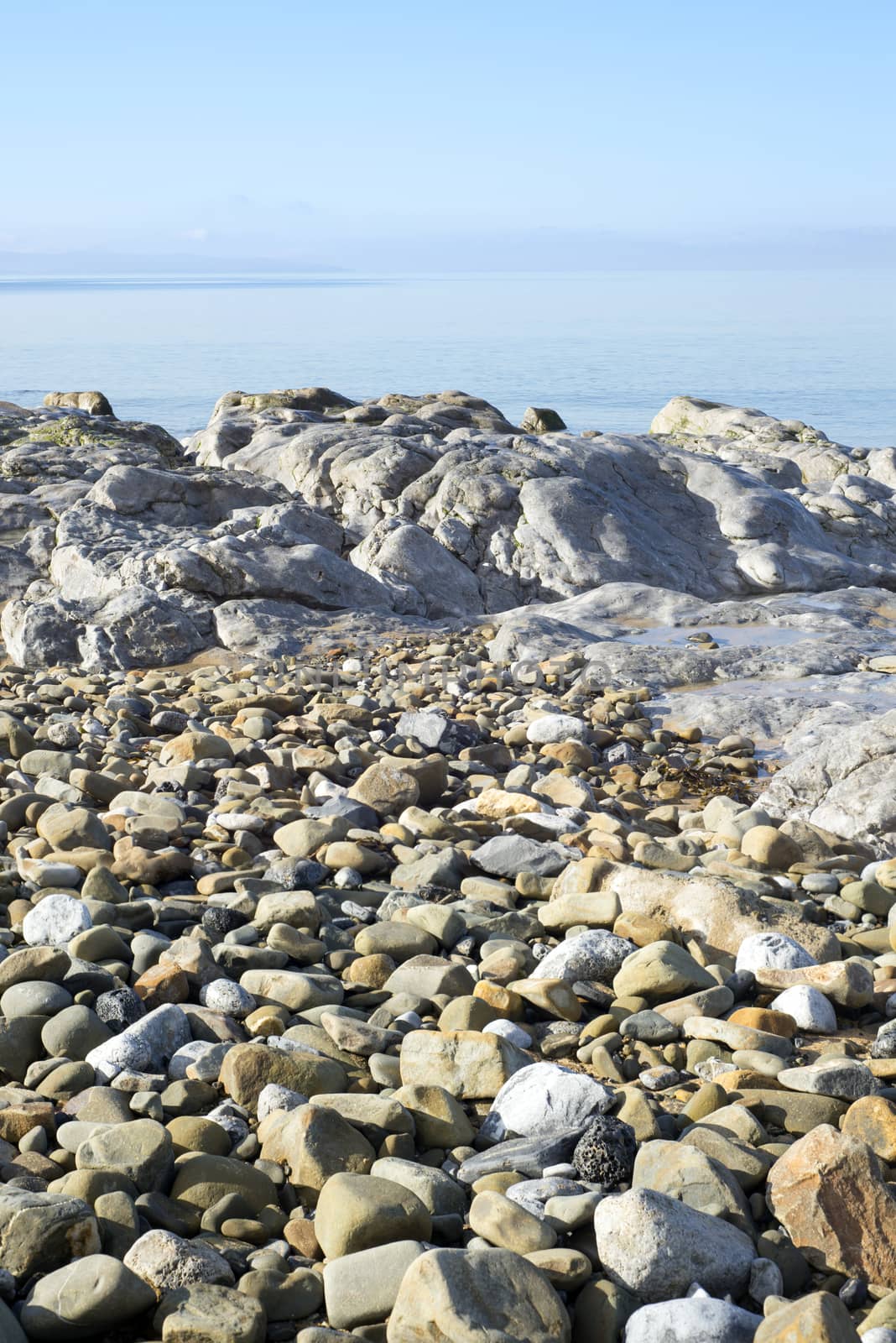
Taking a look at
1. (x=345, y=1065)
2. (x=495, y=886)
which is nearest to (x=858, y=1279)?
(x=345, y=1065)

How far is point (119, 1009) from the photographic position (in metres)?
3.06

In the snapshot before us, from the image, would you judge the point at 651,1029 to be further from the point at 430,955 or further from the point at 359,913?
the point at 359,913

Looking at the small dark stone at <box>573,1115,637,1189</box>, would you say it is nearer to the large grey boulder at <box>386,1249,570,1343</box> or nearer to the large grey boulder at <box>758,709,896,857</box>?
the large grey boulder at <box>386,1249,570,1343</box>

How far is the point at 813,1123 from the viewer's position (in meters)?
2.65

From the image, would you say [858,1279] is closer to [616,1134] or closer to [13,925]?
[616,1134]

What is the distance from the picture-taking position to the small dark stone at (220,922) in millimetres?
3664

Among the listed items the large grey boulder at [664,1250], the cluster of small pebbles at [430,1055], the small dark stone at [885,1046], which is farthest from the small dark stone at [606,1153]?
the small dark stone at [885,1046]

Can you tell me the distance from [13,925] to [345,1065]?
1.36m

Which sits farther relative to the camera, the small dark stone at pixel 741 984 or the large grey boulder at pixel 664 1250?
the small dark stone at pixel 741 984

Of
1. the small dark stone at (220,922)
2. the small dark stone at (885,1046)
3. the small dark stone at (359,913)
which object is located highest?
the small dark stone at (885,1046)

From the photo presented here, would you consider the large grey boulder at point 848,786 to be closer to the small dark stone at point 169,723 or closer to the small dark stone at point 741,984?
the small dark stone at point 741,984

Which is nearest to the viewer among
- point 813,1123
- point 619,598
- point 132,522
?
point 813,1123

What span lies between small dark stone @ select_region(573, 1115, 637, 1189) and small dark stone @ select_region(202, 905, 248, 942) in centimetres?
155

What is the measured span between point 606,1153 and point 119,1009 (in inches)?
53.6
